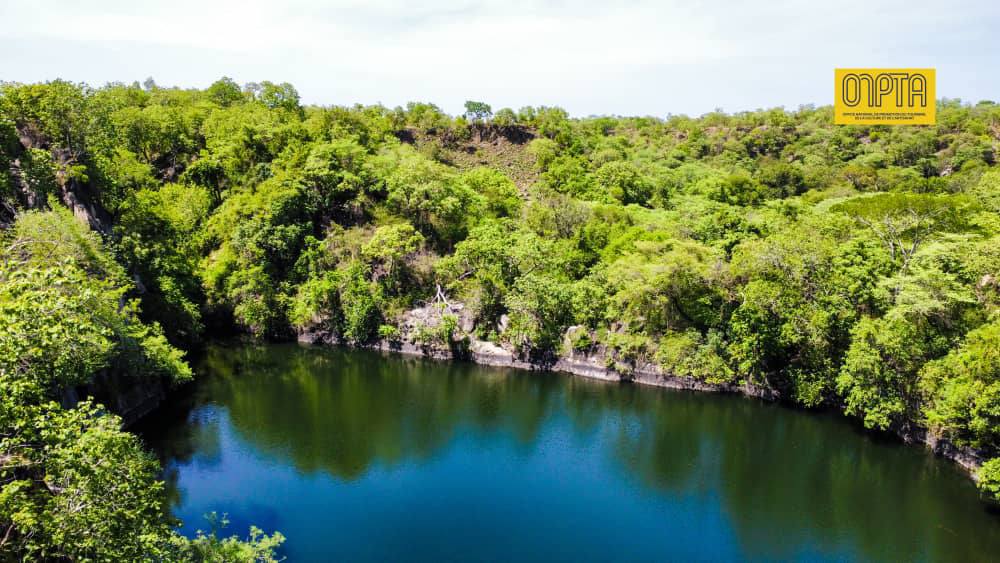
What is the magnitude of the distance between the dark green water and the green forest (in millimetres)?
2294

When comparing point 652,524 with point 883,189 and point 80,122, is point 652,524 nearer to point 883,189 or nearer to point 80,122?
point 80,122

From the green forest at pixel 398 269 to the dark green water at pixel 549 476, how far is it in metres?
2.29

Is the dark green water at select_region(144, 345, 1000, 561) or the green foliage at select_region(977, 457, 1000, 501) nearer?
the dark green water at select_region(144, 345, 1000, 561)

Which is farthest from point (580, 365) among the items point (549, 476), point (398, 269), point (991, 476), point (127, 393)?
point (127, 393)

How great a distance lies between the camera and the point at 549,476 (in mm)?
28016

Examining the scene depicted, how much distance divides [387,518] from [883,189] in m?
62.5

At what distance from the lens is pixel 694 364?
121ft

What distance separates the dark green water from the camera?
75.3 feet

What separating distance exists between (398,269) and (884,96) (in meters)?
57.6

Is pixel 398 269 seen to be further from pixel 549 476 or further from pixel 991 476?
pixel 991 476

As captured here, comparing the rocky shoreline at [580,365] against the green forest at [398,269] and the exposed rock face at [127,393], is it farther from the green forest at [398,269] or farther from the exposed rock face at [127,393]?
the exposed rock face at [127,393]

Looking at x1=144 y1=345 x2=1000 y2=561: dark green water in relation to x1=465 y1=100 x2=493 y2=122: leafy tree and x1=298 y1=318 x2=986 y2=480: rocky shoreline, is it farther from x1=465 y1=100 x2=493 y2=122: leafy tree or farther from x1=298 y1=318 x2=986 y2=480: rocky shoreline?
x1=465 y1=100 x2=493 y2=122: leafy tree

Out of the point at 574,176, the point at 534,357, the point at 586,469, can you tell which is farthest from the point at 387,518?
the point at 574,176

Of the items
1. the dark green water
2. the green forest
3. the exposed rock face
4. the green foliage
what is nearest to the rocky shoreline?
the green forest
